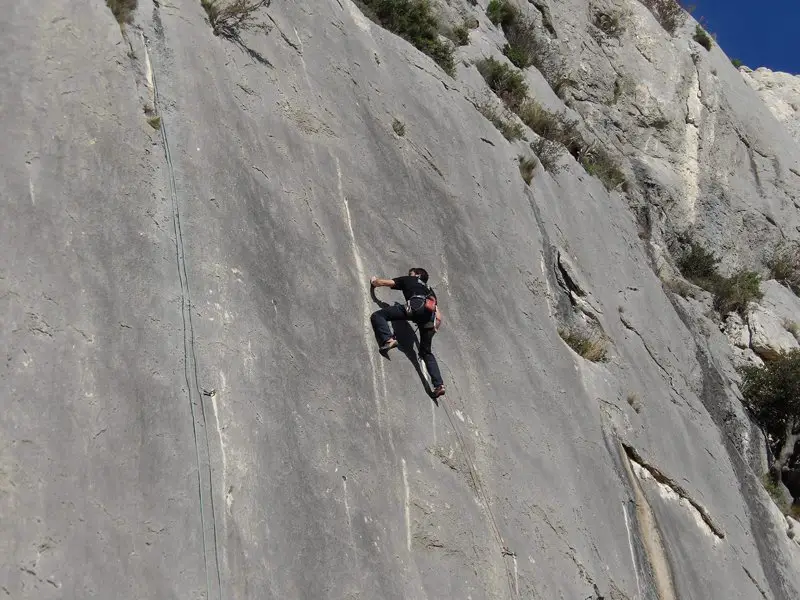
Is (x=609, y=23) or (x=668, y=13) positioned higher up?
(x=668, y=13)

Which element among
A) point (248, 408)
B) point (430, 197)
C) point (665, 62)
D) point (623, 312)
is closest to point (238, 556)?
point (248, 408)

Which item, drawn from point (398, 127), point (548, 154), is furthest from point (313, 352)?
point (548, 154)

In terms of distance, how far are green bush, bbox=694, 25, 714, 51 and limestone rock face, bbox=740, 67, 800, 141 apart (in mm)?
4707

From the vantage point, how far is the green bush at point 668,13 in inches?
947

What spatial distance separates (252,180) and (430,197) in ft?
11.0

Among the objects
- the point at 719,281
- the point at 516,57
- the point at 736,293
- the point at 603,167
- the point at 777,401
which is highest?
the point at 516,57

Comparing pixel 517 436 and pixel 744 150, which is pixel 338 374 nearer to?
pixel 517 436

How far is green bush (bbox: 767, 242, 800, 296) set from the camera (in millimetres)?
21312

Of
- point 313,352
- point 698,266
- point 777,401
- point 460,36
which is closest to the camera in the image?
point 313,352

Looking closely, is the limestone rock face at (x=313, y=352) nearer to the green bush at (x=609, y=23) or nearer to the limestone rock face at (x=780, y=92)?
the green bush at (x=609, y=23)

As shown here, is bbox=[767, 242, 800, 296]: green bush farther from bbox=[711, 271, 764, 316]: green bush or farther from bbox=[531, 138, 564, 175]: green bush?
bbox=[531, 138, 564, 175]: green bush

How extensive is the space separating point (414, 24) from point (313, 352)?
7961mm

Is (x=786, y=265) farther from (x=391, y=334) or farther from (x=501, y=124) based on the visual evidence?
(x=391, y=334)

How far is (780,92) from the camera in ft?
107
